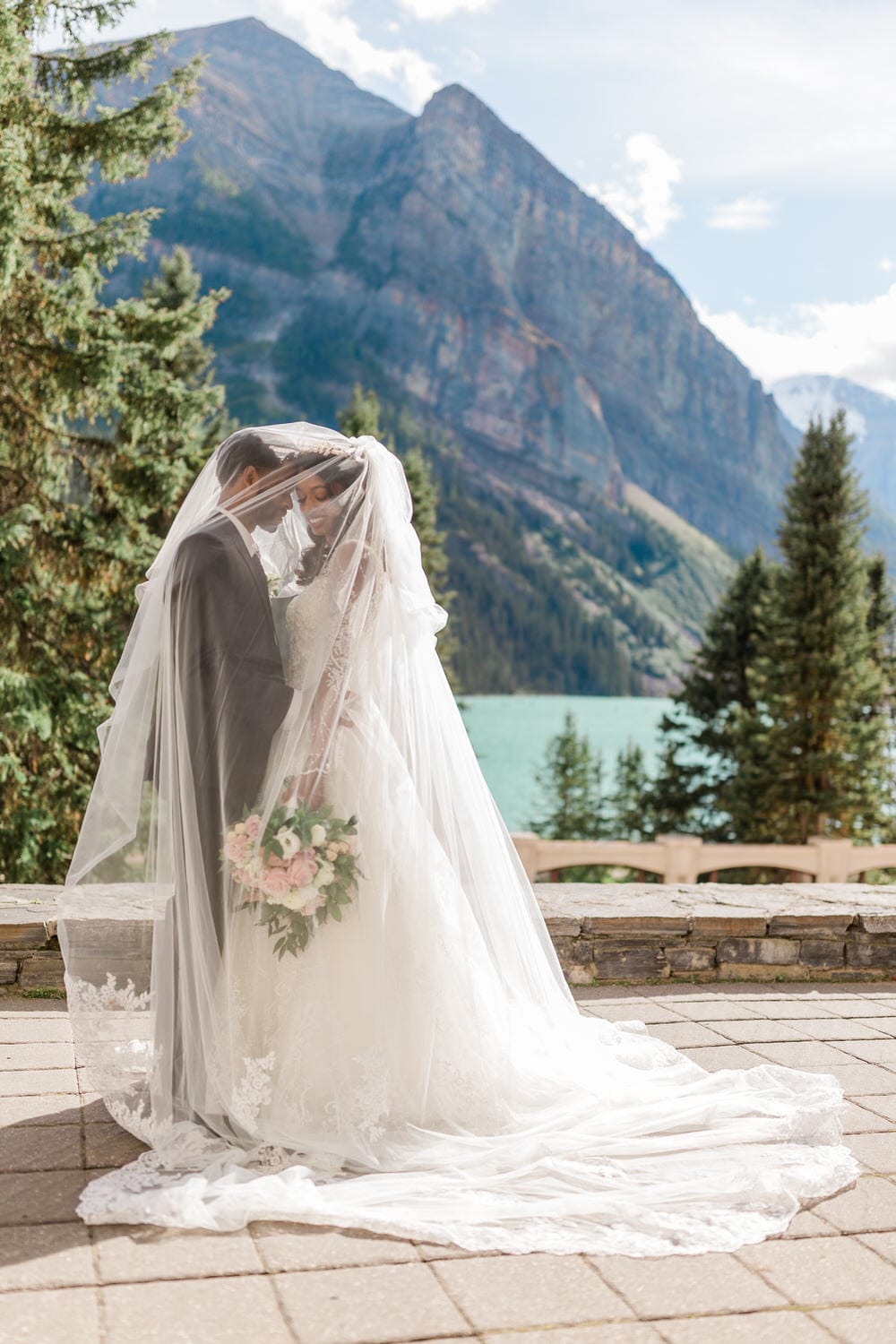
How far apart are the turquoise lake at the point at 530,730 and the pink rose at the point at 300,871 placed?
35.6 metres

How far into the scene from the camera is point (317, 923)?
336 cm

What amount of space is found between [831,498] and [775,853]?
52.0 feet

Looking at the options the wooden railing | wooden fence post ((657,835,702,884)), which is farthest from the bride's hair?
wooden fence post ((657,835,702,884))

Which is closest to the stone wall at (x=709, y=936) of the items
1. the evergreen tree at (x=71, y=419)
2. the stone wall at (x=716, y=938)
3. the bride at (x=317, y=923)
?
the stone wall at (x=716, y=938)

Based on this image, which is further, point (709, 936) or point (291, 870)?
point (709, 936)

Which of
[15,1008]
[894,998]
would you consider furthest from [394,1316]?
[894,998]

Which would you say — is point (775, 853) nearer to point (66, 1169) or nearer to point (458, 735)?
point (458, 735)

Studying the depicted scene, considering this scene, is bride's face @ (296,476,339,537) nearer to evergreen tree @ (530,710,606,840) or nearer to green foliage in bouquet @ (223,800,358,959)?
green foliage in bouquet @ (223,800,358,959)

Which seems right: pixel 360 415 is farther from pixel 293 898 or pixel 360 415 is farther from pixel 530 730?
pixel 530 730

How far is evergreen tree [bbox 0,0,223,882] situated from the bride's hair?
27.0 feet

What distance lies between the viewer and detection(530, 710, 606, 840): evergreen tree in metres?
37.4

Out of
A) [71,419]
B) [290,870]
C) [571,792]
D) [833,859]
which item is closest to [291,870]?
[290,870]

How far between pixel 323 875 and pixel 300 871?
7 cm

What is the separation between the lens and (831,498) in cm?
2652
